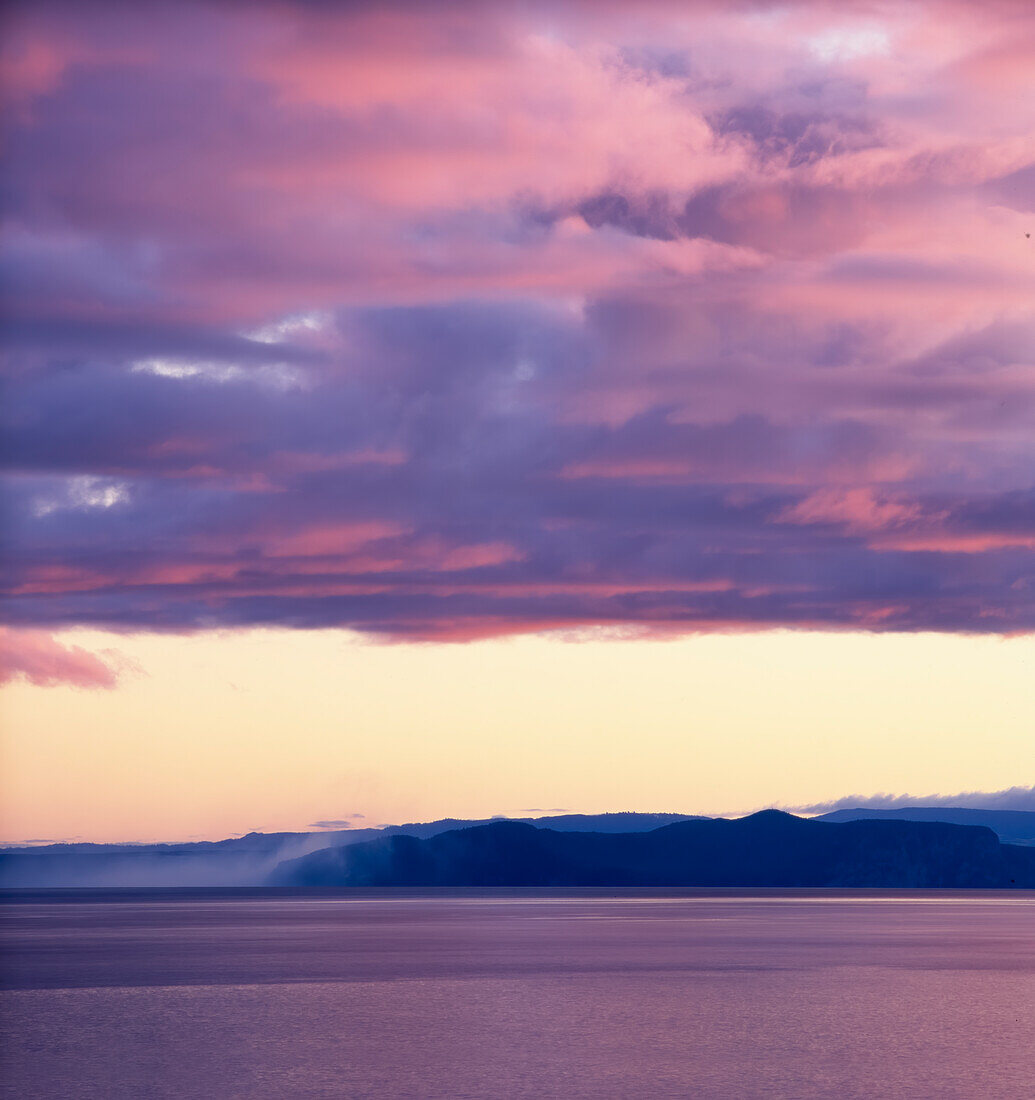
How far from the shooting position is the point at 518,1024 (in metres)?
72.8

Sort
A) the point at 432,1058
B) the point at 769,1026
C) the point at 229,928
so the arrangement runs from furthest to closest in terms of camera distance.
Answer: the point at 229,928, the point at 769,1026, the point at 432,1058

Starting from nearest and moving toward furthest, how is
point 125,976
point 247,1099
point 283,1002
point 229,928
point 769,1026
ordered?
point 247,1099
point 769,1026
point 283,1002
point 125,976
point 229,928

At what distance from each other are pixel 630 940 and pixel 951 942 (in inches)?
1332

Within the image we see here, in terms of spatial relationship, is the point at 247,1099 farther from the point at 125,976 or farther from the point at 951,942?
the point at 951,942

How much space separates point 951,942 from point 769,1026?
95.5m

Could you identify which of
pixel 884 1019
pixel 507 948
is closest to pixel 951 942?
pixel 507 948

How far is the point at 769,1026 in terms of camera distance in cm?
7244

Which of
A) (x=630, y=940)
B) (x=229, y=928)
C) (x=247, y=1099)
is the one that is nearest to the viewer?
(x=247, y=1099)

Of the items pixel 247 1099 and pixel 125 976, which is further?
pixel 125 976

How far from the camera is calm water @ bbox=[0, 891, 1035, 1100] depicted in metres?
55.8

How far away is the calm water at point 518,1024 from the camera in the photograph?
55.8 meters

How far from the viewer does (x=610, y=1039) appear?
219 ft

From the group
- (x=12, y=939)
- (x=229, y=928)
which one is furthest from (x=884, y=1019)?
(x=229, y=928)

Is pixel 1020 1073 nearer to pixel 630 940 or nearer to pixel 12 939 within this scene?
pixel 630 940
